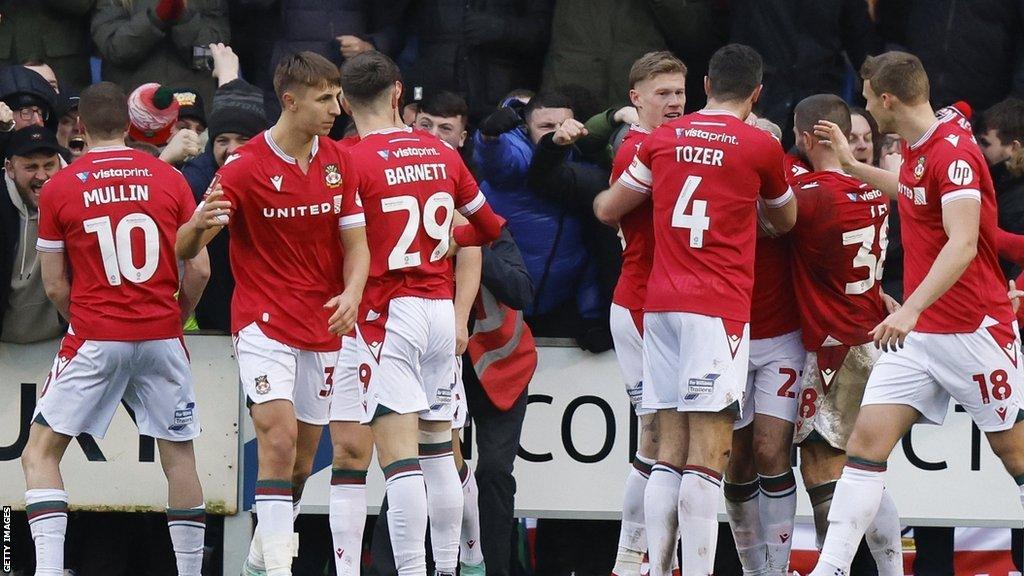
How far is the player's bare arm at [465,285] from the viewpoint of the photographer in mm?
8906

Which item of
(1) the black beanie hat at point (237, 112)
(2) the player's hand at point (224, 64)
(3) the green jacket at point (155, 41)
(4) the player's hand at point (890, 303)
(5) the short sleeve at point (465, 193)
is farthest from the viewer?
(3) the green jacket at point (155, 41)

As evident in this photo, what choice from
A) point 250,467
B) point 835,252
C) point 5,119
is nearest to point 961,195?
point 835,252

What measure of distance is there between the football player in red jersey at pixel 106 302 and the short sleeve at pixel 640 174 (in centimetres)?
222

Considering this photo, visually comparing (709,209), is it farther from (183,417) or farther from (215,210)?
(183,417)

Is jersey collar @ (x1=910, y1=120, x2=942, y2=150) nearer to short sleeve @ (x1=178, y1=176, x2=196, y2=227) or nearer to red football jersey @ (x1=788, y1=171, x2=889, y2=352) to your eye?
red football jersey @ (x1=788, y1=171, x2=889, y2=352)

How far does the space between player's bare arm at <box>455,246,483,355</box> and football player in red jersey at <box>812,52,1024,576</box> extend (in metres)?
2.13

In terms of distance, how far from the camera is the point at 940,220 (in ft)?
25.5

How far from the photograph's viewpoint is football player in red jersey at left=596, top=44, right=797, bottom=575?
789cm

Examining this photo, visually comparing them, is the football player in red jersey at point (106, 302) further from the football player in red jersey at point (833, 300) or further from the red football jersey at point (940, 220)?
the red football jersey at point (940, 220)

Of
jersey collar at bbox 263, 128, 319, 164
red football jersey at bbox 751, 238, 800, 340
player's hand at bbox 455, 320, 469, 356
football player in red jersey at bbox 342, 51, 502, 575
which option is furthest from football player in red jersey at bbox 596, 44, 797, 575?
jersey collar at bbox 263, 128, 319, 164

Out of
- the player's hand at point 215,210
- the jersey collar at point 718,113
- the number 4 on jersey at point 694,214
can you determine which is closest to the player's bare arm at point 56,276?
the player's hand at point 215,210

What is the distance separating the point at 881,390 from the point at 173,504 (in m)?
3.51

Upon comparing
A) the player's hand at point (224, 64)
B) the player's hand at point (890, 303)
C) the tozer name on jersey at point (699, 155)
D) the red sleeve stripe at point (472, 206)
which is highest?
the player's hand at point (224, 64)

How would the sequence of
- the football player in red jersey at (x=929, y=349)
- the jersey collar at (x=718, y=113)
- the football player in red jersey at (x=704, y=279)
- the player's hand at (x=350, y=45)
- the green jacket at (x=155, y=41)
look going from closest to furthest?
the football player in red jersey at (x=929, y=349)
the football player in red jersey at (x=704, y=279)
the jersey collar at (x=718, y=113)
the player's hand at (x=350, y=45)
the green jacket at (x=155, y=41)
